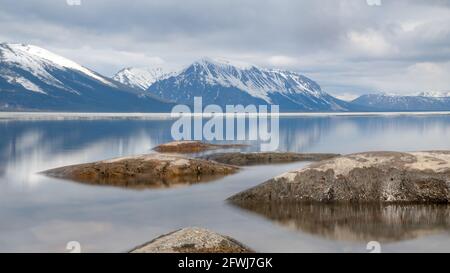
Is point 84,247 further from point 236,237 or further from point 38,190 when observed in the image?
point 38,190

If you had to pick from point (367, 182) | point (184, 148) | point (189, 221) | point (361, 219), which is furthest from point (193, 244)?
point (184, 148)

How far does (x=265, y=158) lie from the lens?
61844 millimetres

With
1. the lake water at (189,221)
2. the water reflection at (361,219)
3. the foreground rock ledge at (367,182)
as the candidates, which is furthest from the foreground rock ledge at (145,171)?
the water reflection at (361,219)

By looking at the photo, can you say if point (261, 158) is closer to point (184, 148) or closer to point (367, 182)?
point (184, 148)

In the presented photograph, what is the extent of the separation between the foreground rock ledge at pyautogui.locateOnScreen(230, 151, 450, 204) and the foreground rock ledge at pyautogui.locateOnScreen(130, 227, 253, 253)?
11.6 m

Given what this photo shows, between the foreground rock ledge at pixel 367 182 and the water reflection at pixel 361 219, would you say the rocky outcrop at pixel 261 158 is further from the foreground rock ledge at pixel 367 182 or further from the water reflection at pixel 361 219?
the water reflection at pixel 361 219

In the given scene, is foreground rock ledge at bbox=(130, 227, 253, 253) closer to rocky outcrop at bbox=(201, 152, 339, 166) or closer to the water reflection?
the water reflection

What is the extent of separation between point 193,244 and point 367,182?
15888 millimetres

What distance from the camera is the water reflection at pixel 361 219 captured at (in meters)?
25.2

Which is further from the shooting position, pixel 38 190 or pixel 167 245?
pixel 38 190

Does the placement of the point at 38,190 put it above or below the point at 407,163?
below

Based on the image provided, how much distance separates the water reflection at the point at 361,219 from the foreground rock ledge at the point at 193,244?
5702mm

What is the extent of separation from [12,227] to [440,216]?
21544 mm

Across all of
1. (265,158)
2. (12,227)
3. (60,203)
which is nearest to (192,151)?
(265,158)
